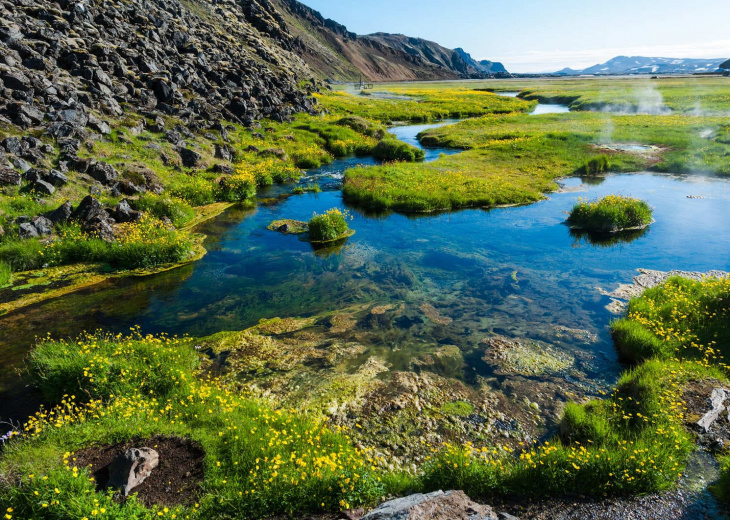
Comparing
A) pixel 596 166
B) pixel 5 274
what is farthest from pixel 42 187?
pixel 596 166

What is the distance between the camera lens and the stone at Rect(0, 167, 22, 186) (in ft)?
70.9

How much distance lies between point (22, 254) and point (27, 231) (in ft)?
5.53

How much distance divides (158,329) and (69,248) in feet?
28.3

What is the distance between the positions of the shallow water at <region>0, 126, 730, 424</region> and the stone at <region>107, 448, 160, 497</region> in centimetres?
533

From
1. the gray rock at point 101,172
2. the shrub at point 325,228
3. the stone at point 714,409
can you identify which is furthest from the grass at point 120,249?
the stone at point 714,409

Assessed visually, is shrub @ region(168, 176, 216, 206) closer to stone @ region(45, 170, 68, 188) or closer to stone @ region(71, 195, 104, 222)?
stone @ region(45, 170, 68, 188)

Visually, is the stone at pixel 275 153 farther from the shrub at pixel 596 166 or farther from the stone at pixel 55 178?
the shrub at pixel 596 166

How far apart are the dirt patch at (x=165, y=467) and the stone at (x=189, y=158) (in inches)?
1150

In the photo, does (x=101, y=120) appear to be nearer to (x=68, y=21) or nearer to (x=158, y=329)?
(x=68, y=21)

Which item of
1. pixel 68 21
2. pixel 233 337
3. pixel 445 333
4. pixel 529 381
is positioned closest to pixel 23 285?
pixel 233 337

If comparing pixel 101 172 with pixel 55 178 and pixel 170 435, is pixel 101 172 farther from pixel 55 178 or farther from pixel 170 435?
pixel 170 435

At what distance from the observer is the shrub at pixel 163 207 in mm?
24562

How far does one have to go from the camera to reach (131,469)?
7535mm

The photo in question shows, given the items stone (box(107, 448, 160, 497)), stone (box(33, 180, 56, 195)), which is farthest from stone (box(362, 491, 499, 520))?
stone (box(33, 180, 56, 195))
